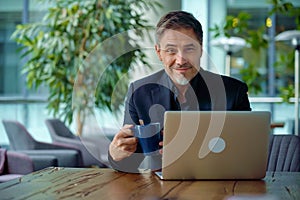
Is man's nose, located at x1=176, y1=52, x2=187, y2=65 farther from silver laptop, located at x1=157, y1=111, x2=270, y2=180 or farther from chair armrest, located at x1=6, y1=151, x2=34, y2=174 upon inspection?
chair armrest, located at x1=6, y1=151, x2=34, y2=174

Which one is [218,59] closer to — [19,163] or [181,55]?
[19,163]

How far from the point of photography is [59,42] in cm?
665

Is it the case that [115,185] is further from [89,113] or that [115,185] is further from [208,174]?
[89,113]

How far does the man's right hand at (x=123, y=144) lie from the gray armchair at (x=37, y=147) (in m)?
2.81

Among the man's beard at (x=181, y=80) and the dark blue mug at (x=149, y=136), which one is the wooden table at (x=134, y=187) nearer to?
the dark blue mug at (x=149, y=136)

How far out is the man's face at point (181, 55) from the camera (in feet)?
9.25

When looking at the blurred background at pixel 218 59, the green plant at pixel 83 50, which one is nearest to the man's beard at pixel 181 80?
the green plant at pixel 83 50

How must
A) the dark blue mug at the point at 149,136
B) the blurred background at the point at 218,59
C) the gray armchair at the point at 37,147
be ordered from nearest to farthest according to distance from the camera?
the dark blue mug at the point at 149,136, the gray armchair at the point at 37,147, the blurred background at the point at 218,59

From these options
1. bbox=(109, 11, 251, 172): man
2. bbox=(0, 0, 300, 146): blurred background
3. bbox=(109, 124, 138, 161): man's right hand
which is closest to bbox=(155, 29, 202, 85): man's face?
bbox=(109, 11, 251, 172): man

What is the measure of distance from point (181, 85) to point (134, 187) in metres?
0.73

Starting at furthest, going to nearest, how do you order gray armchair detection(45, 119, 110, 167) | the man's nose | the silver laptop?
gray armchair detection(45, 119, 110, 167), the man's nose, the silver laptop

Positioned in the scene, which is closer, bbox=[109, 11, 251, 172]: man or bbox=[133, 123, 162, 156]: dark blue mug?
bbox=[133, 123, 162, 156]: dark blue mug

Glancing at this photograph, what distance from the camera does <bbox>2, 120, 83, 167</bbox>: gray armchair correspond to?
5.41m

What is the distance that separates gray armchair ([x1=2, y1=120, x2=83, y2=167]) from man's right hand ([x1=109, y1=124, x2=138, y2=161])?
2.81 meters
